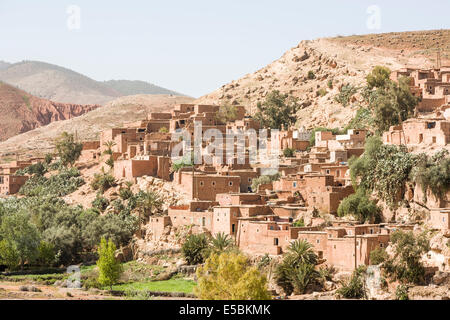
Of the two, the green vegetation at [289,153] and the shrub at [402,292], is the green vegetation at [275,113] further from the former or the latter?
the shrub at [402,292]

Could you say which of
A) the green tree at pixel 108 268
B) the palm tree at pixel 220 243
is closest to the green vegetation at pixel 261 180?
the palm tree at pixel 220 243

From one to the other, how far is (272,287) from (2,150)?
47631mm

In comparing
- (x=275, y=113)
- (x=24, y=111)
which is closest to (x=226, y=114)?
(x=275, y=113)

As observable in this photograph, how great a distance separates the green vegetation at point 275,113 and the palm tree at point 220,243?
18941 millimetres

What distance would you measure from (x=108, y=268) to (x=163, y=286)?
2.58 metres

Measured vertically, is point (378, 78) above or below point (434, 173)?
above

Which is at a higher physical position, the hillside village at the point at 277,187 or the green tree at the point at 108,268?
the hillside village at the point at 277,187

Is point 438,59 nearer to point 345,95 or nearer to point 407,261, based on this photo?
point 345,95

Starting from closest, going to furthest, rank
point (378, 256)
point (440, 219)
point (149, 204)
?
point (378, 256) < point (440, 219) < point (149, 204)

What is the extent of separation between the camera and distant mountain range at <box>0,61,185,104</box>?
503ft

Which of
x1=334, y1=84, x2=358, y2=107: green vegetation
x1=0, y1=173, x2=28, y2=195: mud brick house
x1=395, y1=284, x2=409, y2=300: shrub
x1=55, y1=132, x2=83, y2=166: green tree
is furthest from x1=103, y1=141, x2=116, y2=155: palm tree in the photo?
x1=395, y1=284, x2=409, y2=300: shrub

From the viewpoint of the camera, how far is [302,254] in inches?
1105

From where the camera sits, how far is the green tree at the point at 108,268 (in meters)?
31.6

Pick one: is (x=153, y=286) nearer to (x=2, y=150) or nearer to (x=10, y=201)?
(x=10, y=201)
